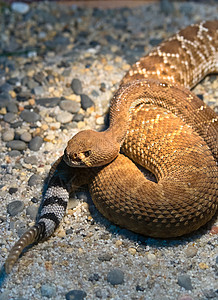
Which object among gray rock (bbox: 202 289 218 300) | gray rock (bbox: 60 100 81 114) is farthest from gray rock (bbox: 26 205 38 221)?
gray rock (bbox: 202 289 218 300)

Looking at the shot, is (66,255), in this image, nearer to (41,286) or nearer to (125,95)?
(41,286)

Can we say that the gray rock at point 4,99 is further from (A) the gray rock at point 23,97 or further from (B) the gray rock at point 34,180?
(B) the gray rock at point 34,180

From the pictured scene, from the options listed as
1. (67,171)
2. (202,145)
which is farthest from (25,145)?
(202,145)

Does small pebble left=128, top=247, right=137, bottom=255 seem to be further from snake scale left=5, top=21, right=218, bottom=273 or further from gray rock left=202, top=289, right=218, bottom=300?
gray rock left=202, top=289, right=218, bottom=300

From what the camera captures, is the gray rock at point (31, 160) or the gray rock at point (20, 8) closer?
the gray rock at point (31, 160)

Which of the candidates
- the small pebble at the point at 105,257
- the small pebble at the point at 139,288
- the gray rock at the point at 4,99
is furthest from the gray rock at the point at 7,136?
the small pebble at the point at 139,288

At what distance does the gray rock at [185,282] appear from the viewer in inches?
95.7

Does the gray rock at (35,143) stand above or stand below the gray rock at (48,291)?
above

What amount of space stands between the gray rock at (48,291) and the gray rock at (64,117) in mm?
1743

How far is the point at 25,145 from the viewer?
3529 mm

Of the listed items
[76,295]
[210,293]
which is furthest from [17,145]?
[210,293]

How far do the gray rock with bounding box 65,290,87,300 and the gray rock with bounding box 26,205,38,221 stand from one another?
0.74m

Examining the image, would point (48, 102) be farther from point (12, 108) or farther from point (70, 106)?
point (12, 108)

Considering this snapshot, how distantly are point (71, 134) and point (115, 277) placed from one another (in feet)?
5.16
